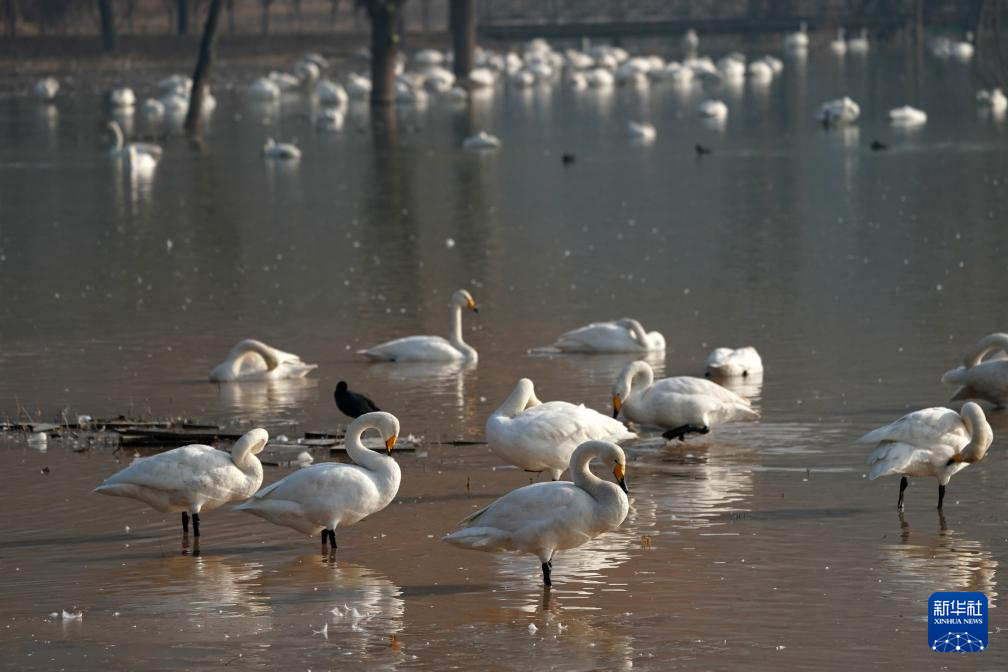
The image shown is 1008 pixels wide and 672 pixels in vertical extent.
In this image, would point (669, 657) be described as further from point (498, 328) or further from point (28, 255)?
point (28, 255)

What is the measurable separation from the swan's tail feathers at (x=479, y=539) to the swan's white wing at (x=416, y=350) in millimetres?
6535

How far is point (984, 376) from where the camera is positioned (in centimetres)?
1320

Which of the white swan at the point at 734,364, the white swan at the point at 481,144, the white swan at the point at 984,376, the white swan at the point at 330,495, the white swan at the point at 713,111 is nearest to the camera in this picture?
the white swan at the point at 330,495

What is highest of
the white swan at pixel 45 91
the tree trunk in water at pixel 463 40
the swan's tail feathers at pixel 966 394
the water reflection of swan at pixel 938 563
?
the tree trunk in water at pixel 463 40

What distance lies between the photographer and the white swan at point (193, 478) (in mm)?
9969

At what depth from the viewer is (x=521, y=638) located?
8.56 meters

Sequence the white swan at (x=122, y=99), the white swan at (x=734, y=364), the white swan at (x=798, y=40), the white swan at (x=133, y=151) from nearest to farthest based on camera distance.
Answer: the white swan at (x=734, y=364)
the white swan at (x=133, y=151)
the white swan at (x=122, y=99)
the white swan at (x=798, y=40)

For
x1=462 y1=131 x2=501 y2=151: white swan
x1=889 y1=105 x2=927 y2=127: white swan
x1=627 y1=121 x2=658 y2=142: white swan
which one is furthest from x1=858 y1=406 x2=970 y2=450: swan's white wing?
x1=889 y1=105 x2=927 y2=127: white swan

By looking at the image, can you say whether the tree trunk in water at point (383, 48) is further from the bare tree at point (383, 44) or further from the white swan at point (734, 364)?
the white swan at point (734, 364)

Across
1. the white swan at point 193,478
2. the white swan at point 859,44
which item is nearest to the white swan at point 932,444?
the white swan at point 193,478

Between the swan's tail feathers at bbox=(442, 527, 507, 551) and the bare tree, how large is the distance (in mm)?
40261

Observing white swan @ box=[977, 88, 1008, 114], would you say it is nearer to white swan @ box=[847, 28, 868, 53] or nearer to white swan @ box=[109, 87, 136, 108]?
white swan @ box=[109, 87, 136, 108]

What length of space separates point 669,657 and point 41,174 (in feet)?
95.7

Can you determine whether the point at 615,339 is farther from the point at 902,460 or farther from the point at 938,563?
the point at 938,563
